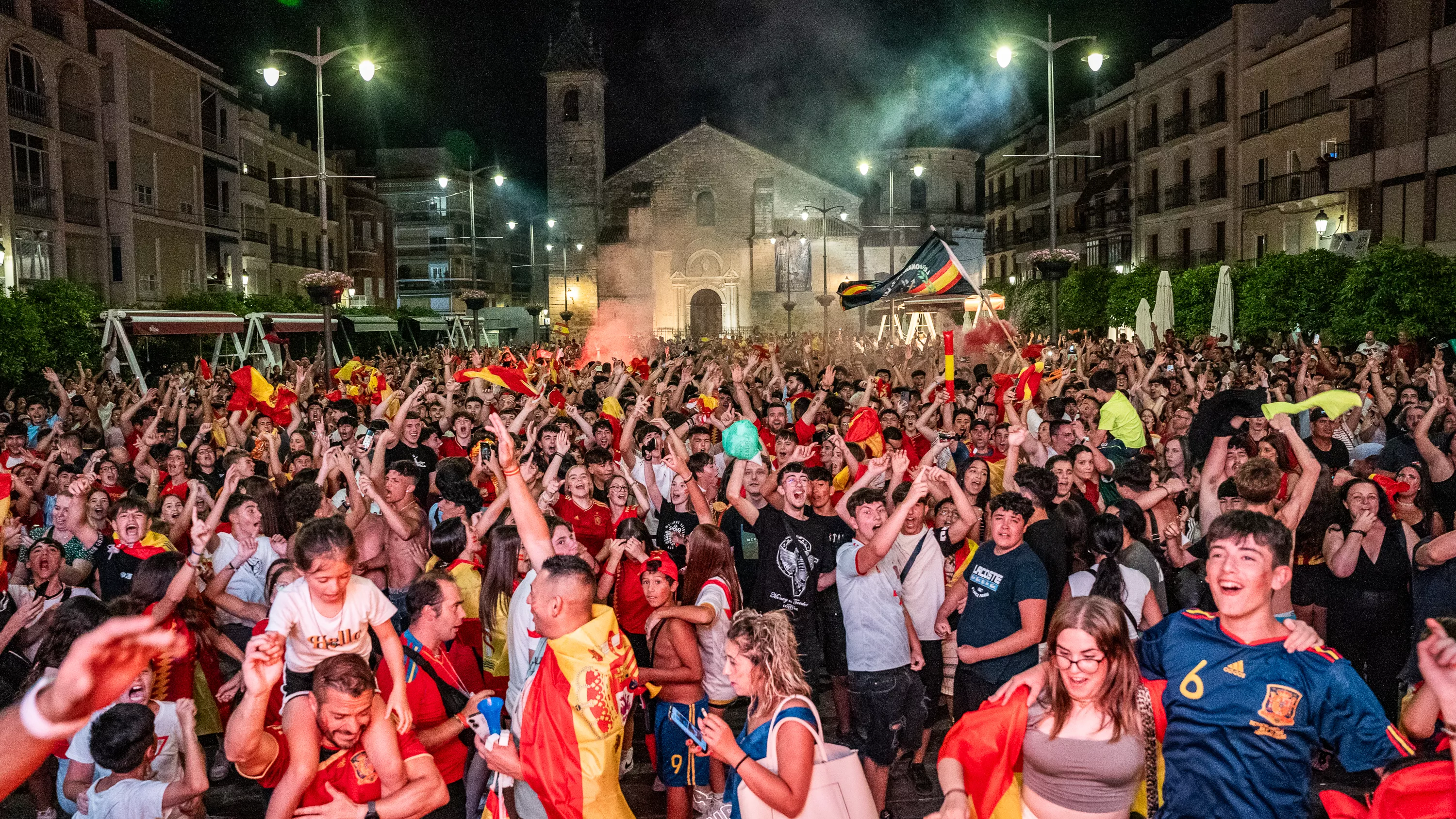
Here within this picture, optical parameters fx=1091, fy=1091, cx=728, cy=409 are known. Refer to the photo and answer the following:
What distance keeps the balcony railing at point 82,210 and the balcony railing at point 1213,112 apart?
35096mm

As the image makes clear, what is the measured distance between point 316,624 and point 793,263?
166 ft

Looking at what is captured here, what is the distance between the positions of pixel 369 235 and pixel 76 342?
43.1 meters

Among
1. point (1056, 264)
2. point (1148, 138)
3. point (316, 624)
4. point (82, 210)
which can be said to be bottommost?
point (316, 624)

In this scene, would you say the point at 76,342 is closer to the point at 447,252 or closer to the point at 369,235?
the point at 369,235

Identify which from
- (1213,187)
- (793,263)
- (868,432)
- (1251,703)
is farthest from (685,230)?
(1251,703)

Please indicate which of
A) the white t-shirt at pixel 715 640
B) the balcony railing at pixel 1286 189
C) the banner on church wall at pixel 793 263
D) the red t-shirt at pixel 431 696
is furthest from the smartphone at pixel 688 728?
the banner on church wall at pixel 793 263

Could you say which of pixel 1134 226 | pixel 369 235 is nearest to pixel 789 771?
pixel 1134 226

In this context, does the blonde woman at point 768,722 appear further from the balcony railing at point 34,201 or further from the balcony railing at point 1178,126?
the balcony railing at point 1178,126

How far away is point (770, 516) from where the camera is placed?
5.95 metres

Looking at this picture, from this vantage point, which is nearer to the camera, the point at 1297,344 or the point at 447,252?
the point at 1297,344

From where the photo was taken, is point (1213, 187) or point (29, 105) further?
point (1213, 187)

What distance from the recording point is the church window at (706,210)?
5684 centimetres

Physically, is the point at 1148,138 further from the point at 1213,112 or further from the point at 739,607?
the point at 739,607

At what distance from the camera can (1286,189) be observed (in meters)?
32.1
